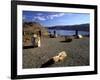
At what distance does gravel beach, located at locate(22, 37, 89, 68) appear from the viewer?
6.66ft

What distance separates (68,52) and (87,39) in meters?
0.26

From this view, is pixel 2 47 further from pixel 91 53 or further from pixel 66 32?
pixel 91 53

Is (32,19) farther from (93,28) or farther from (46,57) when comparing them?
(93,28)

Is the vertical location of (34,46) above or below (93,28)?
below

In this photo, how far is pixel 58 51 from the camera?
2125 mm

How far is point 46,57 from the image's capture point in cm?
208

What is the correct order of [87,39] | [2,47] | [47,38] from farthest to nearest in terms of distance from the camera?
[87,39] → [47,38] → [2,47]

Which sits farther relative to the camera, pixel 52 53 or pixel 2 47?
pixel 52 53

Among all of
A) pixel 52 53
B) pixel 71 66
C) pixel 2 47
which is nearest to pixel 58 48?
pixel 52 53

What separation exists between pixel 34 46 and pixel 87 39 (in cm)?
59

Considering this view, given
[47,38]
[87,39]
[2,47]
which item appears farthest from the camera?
[87,39]

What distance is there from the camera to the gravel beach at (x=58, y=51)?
2.03m

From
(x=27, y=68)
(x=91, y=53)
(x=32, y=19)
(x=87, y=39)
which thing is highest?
(x=32, y=19)

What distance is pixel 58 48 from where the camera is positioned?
2.12 meters
